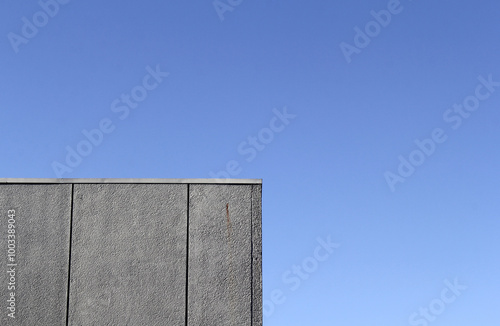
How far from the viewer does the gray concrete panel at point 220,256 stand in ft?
28.9

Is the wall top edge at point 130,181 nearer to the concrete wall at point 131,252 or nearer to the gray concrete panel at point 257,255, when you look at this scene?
the concrete wall at point 131,252

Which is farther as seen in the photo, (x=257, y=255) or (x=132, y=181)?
(x=132, y=181)

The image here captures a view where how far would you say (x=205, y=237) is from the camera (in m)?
8.95

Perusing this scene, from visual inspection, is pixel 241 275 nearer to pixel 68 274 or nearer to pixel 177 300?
pixel 177 300

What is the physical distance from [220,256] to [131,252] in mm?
1282

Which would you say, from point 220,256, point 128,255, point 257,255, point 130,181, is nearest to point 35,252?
point 128,255

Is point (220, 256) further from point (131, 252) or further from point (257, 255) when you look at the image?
point (131, 252)

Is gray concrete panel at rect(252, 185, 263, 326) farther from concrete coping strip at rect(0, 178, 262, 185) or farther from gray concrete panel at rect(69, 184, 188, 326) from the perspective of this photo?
gray concrete panel at rect(69, 184, 188, 326)

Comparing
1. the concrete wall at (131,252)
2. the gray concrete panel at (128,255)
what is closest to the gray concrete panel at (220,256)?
the concrete wall at (131,252)

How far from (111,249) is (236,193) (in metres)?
1.98

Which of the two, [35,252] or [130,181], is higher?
[130,181]

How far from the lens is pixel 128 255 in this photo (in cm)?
888

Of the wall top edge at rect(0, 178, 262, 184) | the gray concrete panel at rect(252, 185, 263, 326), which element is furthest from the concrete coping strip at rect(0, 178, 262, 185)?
the gray concrete panel at rect(252, 185, 263, 326)

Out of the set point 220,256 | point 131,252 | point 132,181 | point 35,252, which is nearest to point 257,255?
point 220,256
